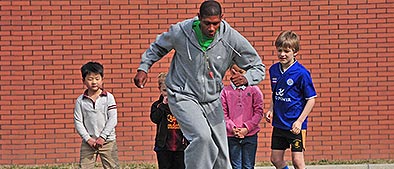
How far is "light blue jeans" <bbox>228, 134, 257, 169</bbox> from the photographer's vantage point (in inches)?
374

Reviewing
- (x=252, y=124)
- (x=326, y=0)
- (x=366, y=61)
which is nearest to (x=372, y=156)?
(x=366, y=61)

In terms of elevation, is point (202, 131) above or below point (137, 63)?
below

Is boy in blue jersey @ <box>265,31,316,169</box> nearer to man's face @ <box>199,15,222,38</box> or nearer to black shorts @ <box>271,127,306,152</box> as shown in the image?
black shorts @ <box>271,127,306,152</box>

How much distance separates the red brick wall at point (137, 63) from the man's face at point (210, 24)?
14.6 ft

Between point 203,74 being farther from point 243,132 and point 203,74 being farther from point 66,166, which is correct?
point 66,166

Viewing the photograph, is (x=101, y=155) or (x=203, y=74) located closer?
(x=203, y=74)

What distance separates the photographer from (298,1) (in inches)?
468

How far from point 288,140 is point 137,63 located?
3544mm

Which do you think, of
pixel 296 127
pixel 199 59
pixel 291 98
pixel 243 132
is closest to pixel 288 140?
pixel 296 127

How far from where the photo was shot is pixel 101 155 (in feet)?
32.0

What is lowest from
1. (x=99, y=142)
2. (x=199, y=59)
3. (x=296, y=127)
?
(x=99, y=142)

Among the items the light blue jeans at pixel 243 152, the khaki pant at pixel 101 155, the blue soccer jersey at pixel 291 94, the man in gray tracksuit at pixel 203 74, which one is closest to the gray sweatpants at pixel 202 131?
the man in gray tracksuit at pixel 203 74

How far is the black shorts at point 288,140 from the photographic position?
29.3 feet

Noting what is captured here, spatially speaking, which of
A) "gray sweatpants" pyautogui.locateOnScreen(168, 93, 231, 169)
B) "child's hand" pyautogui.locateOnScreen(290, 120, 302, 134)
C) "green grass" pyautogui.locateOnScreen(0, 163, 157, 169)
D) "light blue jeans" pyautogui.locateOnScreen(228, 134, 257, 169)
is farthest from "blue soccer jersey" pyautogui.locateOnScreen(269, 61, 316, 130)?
"green grass" pyautogui.locateOnScreen(0, 163, 157, 169)
